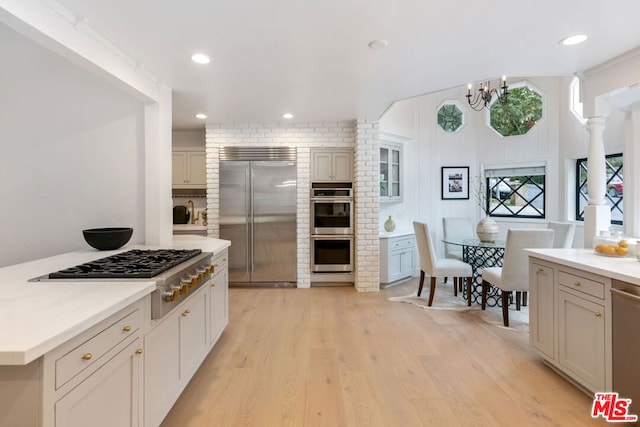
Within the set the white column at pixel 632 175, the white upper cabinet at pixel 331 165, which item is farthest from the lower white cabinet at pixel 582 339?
the white upper cabinet at pixel 331 165

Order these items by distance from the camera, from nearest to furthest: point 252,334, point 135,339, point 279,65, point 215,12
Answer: point 135,339, point 215,12, point 279,65, point 252,334

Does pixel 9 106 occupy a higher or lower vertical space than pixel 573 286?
higher

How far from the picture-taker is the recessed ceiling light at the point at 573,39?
2219 mm

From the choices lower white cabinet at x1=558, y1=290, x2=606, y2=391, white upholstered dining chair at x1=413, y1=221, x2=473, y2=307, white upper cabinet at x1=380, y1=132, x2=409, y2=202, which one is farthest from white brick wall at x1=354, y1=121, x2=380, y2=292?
lower white cabinet at x1=558, y1=290, x2=606, y2=391

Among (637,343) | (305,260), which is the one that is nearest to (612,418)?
(637,343)

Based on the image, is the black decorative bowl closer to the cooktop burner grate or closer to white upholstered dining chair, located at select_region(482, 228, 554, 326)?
the cooktop burner grate

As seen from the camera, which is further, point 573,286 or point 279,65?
point 279,65

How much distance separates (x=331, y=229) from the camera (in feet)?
15.8

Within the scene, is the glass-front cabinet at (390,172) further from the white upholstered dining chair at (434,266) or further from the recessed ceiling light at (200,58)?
the recessed ceiling light at (200,58)

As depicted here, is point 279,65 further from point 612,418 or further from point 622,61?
point 612,418

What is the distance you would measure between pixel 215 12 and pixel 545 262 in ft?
9.40

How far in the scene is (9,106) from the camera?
9.09 ft

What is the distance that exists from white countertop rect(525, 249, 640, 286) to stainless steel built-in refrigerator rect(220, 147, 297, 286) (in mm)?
3202

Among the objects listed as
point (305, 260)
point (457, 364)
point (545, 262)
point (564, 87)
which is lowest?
point (457, 364)
